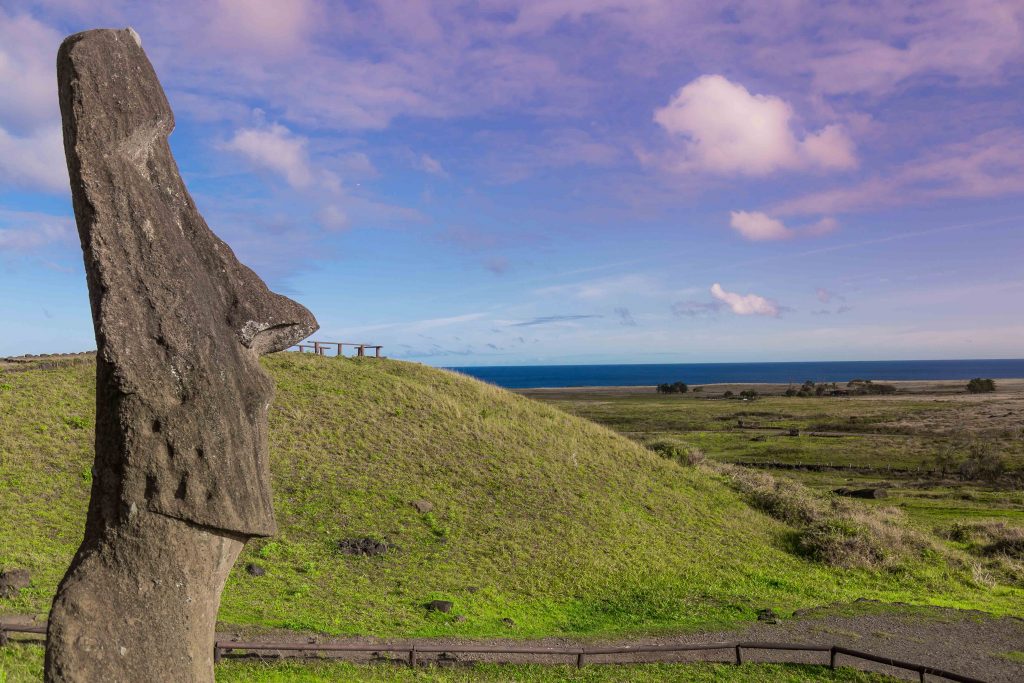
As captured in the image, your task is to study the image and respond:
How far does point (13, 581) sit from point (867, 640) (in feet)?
81.0

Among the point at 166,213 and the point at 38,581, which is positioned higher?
the point at 166,213

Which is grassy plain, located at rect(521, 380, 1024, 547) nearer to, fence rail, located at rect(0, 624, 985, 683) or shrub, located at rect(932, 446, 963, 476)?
shrub, located at rect(932, 446, 963, 476)

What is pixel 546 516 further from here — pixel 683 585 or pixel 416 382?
pixel 416 382

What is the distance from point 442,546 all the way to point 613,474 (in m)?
12.8

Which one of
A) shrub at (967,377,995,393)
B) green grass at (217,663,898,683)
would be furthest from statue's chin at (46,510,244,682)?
shrub at (967,377,995,393)

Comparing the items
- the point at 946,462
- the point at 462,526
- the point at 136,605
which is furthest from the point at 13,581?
the point at 946,462

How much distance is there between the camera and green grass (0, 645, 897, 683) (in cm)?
1553

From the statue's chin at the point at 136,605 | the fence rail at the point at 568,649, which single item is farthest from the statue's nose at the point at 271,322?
the fence rail at the point at 568,649

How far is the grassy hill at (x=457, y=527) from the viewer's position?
22.6m

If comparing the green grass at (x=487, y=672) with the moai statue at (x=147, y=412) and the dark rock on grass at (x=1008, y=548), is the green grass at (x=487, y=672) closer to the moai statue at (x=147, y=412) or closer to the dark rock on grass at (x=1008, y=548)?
the moai statue at (x=147, y=412)

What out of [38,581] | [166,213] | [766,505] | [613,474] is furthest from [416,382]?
[166,213]

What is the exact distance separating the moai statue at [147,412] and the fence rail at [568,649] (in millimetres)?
10812

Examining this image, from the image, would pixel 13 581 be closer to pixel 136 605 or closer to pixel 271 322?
pixel 136 605

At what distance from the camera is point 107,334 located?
7223 mm
